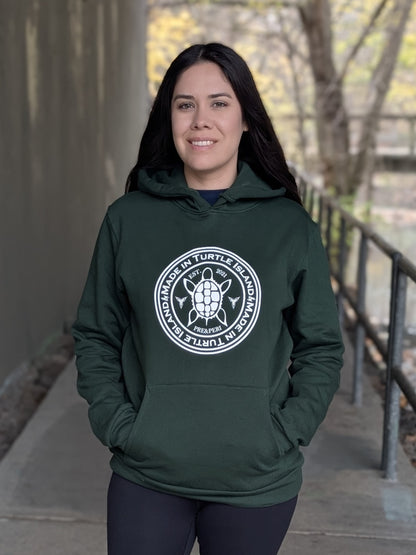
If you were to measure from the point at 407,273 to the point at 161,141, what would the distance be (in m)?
1.72

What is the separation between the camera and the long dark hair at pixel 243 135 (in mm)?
2166

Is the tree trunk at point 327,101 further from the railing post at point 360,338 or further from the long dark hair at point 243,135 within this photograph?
the long dark hair at point 243,135

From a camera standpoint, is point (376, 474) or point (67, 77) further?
point (67, 77)

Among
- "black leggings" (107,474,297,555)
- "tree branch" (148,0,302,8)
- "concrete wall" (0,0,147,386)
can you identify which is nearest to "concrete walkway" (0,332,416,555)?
"concrete wall" (0,0,147,386)

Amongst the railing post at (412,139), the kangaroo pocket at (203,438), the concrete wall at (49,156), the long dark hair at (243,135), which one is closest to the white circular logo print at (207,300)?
the kangaroo pocket at (203,438)

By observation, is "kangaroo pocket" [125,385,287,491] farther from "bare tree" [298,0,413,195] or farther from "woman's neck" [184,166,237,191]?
"bare tree" [298,0,413,195]

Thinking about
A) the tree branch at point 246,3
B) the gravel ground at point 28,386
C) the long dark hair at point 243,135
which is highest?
the tree branch at point 246,3

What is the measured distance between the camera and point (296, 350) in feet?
7.11

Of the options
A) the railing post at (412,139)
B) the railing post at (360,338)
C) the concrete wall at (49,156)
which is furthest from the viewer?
the railing post at (412,139)

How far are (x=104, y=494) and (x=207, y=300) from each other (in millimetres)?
2048

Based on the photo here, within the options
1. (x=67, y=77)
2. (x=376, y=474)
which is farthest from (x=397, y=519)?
(x=67, y=77)

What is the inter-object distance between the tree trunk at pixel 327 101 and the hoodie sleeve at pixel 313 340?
43.6 ft

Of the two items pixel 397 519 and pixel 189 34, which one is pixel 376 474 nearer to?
pixel 397 519

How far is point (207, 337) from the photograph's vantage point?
1987 mm
